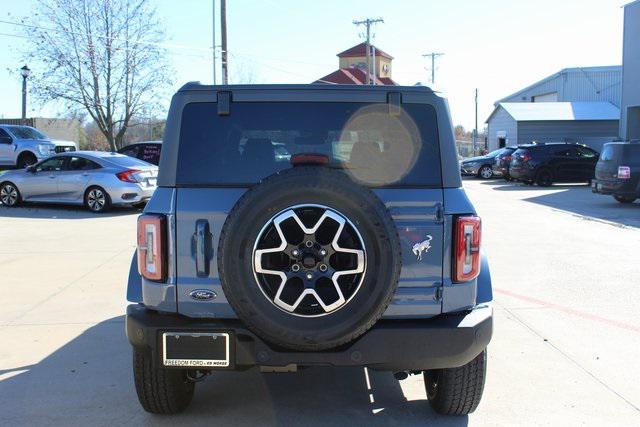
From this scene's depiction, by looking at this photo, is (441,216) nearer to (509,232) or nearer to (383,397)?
(383,397)

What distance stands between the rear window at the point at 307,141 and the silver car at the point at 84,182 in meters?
11.8

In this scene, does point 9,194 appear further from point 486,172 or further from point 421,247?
point 486,172

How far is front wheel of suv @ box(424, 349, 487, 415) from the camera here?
12.1 ft

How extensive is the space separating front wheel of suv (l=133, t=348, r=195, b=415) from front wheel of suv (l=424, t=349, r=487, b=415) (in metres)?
1.52

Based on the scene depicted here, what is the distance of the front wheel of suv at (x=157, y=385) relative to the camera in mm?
3680

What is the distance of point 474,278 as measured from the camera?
3.43m

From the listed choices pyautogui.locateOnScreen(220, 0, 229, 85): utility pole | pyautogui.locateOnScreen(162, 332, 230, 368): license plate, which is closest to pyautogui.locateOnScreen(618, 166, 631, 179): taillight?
pyautogui.locateOnScreen(162, 332, 230, 368): license plate

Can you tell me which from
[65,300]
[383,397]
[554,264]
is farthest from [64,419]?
[554,264]

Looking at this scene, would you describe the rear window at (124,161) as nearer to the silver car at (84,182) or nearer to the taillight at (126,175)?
the silver car at (84,182)

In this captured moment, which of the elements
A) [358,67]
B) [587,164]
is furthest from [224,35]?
[358,67]

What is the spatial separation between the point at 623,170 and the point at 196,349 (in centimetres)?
1476

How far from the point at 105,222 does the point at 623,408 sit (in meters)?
11.4

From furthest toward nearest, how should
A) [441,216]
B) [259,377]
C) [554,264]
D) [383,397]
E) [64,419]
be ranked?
[554,264] < [259,377] < [383,397] < [64,419] < [441,216]

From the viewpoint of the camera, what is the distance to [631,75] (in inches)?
1053
